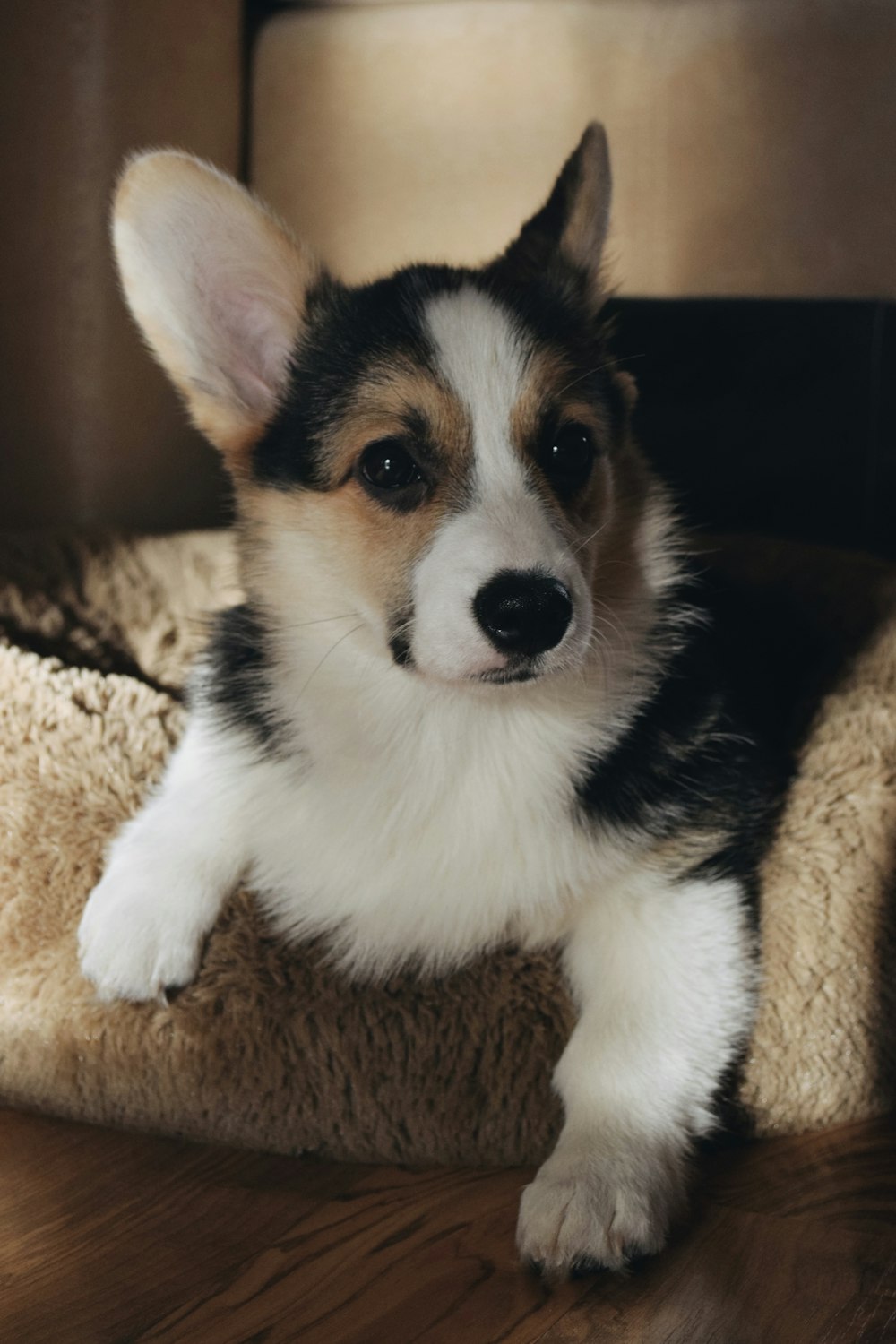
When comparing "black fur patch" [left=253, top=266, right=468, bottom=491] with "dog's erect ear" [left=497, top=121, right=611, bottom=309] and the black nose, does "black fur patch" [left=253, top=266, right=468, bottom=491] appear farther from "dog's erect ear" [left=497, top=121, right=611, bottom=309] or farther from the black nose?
the black nose

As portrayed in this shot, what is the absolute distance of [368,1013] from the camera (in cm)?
174

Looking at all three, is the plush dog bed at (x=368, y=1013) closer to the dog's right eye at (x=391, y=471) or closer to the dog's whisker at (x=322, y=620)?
the dog's whisker at (x=322, y=620)

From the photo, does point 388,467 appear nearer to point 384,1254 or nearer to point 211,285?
point 211,285

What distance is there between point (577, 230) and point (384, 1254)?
136 centimetres

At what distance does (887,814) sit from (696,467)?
1.39m

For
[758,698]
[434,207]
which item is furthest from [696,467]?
[758,698]

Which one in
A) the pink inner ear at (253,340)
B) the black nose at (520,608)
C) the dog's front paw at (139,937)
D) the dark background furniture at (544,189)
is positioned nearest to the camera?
the black nose at (520,608)

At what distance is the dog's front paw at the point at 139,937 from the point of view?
1.74 m

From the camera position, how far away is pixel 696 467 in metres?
3.15

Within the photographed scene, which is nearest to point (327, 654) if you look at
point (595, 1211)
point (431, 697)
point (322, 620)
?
point (322, 620)

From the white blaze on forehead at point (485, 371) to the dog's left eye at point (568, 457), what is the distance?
0.08 m

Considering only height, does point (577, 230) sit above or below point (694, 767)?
above

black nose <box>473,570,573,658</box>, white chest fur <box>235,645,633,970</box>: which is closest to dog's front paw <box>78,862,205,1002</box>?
white chest fur <box>235,645,633,970</box>

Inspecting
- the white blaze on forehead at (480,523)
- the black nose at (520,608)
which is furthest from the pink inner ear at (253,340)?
the black nose at (520,608)
